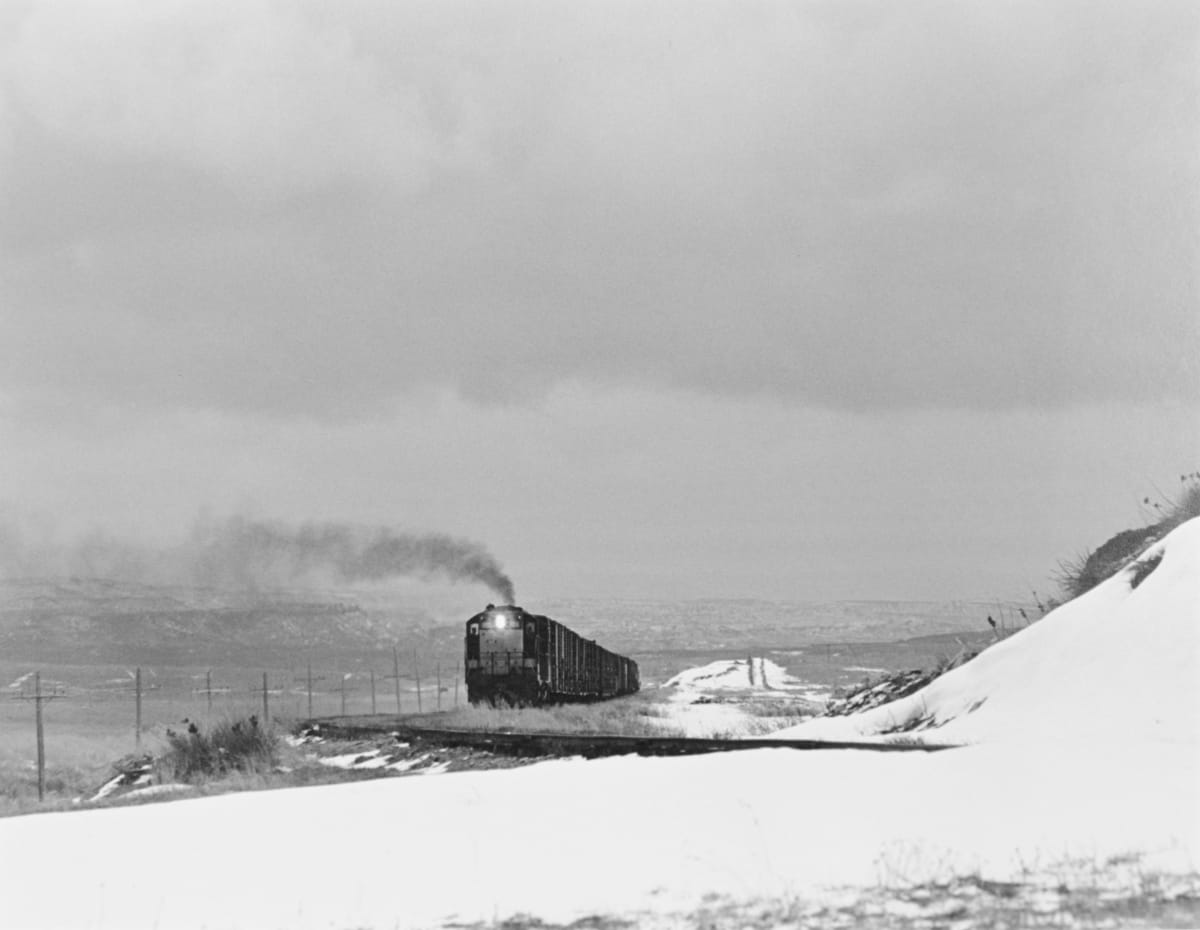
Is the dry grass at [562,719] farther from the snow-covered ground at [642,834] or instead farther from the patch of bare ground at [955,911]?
the patch of bare ground at [955,911]

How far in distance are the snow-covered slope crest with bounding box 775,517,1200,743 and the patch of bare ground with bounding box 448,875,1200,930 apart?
15.8 ft

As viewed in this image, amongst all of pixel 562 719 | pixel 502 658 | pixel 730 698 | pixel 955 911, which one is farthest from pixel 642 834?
pixel 730 698

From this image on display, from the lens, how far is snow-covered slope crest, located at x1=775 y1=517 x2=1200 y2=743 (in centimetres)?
1386

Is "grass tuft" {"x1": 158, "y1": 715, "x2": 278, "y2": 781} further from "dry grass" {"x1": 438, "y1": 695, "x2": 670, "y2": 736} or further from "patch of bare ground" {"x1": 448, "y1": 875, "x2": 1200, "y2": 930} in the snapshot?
"patch of bare ground" {"x1": 448, "y1": 875, "x2": 1200, "y2": 930}

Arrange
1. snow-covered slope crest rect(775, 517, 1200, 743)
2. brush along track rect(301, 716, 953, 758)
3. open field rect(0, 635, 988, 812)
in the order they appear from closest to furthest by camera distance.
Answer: snow-covered slope crest rect(775, 517, 1200, 743) < brush along track rect(301, 716, 953, 758) < open field rect(0, 635, 988, 812)

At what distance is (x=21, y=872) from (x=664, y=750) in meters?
8.84

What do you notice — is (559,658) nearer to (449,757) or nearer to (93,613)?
(449,757)

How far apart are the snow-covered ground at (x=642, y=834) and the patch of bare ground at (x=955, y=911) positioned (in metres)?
0.19

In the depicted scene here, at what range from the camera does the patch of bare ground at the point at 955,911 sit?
311 inches

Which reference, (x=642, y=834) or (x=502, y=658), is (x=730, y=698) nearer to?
(x=502, y=658)

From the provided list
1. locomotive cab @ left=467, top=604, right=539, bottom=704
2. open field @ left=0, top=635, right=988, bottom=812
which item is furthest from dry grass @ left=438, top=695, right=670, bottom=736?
locomotive cab @ left=467, top=604, right=539, bottom=704

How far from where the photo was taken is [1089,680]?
50.3 feet

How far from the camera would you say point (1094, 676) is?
1538cm

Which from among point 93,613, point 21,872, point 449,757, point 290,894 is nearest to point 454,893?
point 290,894
